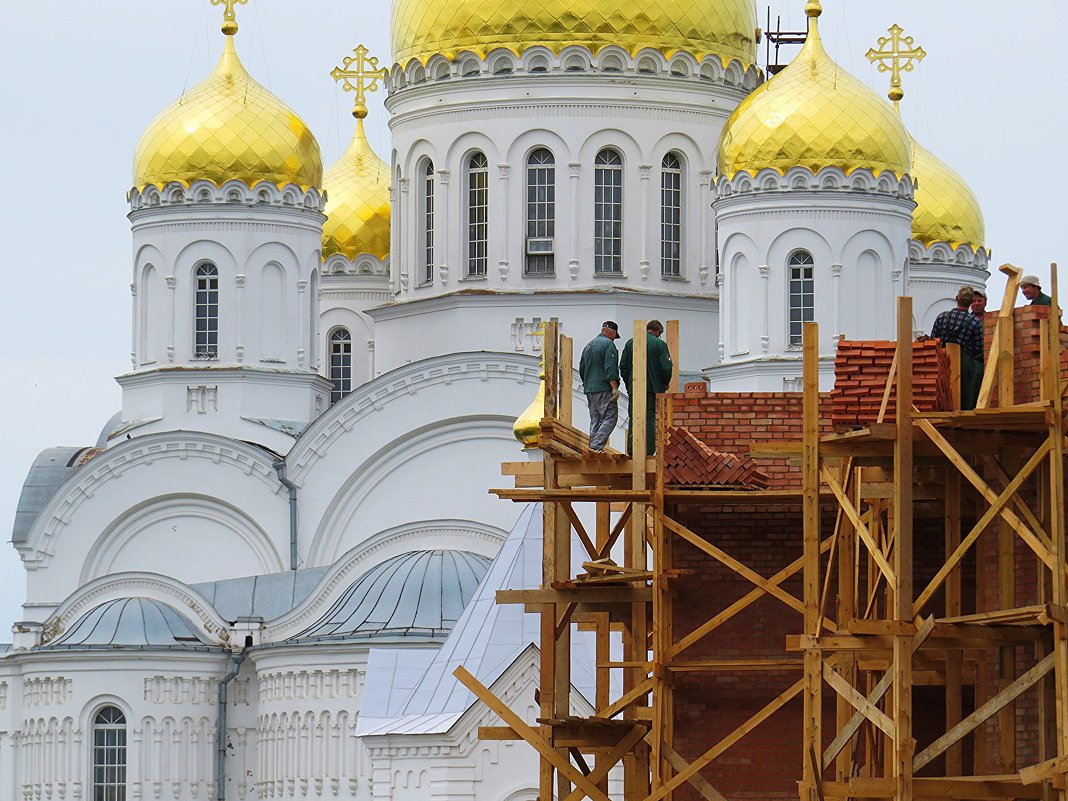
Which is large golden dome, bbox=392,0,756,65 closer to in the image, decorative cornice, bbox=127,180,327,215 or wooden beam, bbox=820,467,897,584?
decorative cornice, bbox=127,180,327,215

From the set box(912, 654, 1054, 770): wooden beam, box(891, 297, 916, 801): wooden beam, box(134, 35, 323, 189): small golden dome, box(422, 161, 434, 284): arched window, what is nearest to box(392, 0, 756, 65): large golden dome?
box(422, 161, 434, 284): arched window

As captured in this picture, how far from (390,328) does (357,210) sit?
15.0 feet

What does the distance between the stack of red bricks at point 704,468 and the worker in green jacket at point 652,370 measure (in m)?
0.53

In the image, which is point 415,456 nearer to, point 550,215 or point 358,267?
point 550,215

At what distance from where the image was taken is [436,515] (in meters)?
36.3

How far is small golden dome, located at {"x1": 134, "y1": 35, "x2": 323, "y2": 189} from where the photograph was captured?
3706 centimetres

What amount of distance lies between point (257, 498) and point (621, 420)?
16.1 feet

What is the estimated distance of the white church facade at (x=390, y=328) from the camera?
34.7 metres

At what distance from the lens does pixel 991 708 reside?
51.4 ft

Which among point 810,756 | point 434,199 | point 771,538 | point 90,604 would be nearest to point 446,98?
point 434,199

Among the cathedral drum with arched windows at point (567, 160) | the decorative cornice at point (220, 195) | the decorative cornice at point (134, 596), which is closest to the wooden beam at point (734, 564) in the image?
the cathedral drum with arched windows at point (567, 160)

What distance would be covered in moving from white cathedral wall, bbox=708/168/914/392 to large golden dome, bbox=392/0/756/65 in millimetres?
2278

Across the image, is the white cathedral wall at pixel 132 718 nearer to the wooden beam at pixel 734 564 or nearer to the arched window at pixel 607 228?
the arched window at pixel 607 228

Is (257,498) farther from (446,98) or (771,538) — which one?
(771,538)
